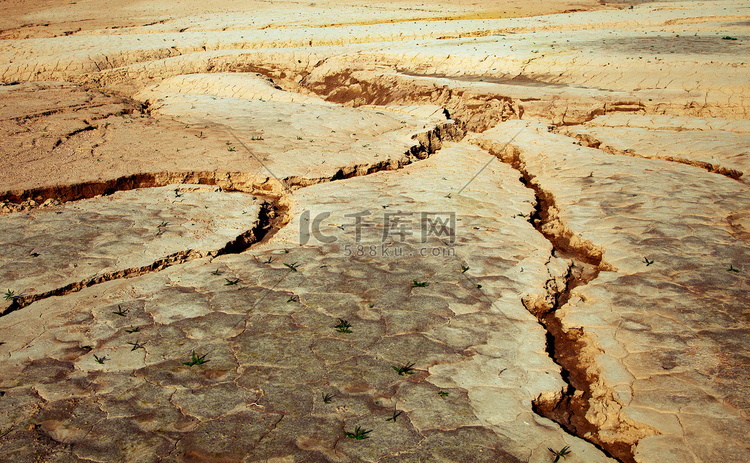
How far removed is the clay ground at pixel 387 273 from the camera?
256cm

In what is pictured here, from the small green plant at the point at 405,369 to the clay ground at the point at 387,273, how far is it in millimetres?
17

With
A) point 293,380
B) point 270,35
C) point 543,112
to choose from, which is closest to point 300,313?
point 293,380

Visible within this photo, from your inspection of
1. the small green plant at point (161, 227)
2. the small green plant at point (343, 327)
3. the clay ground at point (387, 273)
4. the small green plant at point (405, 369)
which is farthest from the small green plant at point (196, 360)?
the small green plant at point (161, 227)

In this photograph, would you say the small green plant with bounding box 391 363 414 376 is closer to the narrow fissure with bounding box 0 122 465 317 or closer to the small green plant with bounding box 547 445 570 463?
the small green plant with bounding box 547 445 570 463

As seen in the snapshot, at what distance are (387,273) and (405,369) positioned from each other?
121cm

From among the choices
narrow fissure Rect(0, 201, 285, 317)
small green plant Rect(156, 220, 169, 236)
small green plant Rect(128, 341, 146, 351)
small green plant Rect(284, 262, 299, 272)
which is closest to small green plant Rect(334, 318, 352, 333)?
small green plant Rect(284, 262, 299, 272)

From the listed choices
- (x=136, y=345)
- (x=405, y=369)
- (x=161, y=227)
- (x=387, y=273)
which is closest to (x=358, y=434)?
A: (x=405, y=369)

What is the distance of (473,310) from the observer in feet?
11.7

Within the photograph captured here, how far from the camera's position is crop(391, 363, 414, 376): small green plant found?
2.93 metres

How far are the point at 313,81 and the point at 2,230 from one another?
8.47m

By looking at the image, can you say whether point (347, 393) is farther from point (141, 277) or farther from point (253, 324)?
point (141, 277)

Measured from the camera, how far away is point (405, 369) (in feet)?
9.69

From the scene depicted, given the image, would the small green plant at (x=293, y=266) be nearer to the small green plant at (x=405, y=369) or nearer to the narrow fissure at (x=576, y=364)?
the small green plant at (x=405, y=369)

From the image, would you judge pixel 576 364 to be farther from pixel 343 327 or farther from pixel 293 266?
pixel 293 266
